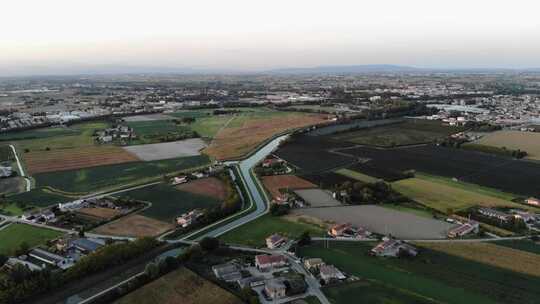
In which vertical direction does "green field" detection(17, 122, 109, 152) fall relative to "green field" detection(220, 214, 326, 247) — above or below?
above

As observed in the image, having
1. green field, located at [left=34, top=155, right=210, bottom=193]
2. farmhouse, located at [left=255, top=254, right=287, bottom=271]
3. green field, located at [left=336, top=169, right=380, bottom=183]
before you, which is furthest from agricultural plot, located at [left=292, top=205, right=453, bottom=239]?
green field, located at [left=34, top=155, right=210, bottom=193]

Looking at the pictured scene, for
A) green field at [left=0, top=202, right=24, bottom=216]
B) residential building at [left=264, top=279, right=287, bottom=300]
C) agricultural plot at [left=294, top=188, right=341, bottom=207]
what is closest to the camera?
residential building at [left=264, top=279, right=287, bottom=300]

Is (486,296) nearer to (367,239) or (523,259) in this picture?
(523,259)

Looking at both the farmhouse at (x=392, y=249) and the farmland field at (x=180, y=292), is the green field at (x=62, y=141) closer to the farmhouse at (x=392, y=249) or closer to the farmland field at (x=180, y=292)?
the farmland field at (x=180, y=292)

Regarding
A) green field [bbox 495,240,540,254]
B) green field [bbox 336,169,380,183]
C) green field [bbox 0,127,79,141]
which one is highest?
green field [bbox 0,127,79,141]

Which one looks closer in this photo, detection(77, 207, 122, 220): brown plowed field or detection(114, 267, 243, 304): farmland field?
detection(114, 267, 243, 304): farmland field

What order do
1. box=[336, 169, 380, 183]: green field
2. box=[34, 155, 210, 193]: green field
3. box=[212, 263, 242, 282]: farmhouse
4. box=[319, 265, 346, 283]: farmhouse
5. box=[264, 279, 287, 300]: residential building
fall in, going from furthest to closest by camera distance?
box=[336, 169, 380, 183]: green field < box=[34, 155, 210, 193]: green field < box=[212, 263, 242, 282]: farmhouse < box=[319, 265, 346, 283]: farmhouse < box=[264, 279, 287, 300]: residential building

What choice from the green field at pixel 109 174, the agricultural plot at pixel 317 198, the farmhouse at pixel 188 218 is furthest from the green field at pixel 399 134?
the farmhouse at pixel 188 218

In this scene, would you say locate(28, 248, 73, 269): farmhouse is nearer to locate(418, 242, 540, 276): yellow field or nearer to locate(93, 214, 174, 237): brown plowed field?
locate(93, 214, 174, 237): brown plowed field
